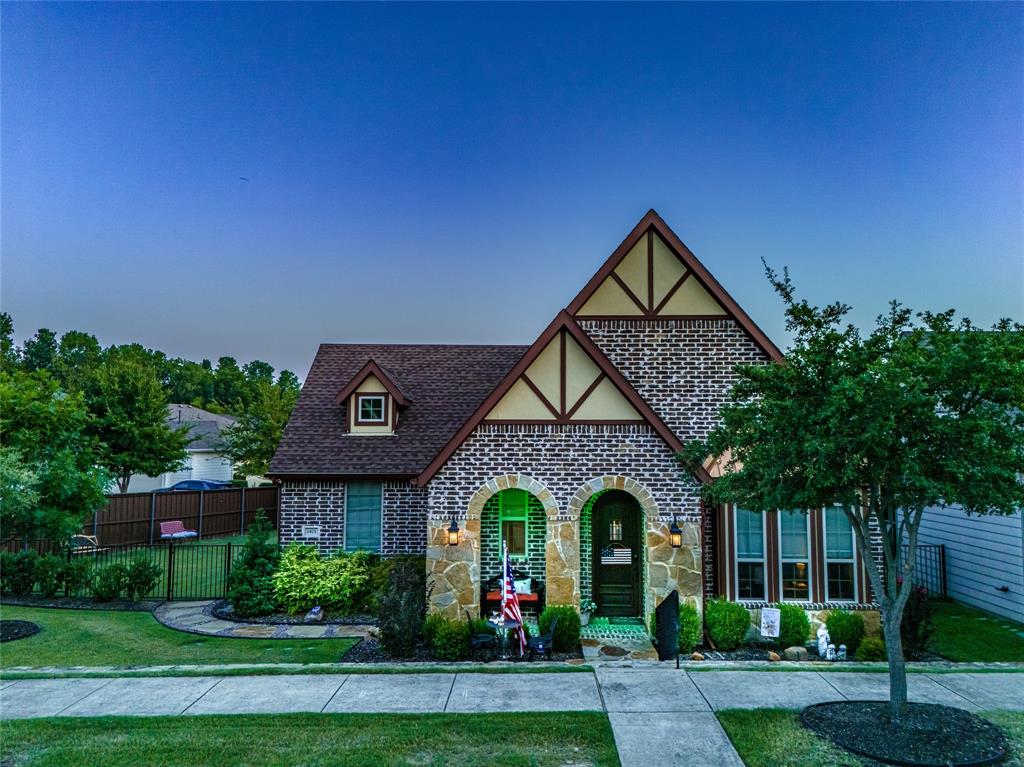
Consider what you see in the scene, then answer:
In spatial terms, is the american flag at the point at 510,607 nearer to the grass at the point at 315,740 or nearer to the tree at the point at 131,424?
the grass at the point at 315,740

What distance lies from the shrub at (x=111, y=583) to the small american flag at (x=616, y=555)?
39.6 ft

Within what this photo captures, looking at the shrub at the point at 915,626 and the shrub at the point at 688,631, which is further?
the shrub at the point at 688,631

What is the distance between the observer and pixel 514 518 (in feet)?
47.1

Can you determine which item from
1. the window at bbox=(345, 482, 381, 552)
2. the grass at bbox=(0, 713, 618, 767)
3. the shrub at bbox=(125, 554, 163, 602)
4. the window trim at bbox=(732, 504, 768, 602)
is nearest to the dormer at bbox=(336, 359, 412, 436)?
the window at bbox=(345, 482, 381, 552)

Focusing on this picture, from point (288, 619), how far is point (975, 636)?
575 inches

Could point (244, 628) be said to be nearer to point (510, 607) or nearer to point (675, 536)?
point (510, 607)

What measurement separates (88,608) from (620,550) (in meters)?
13.0

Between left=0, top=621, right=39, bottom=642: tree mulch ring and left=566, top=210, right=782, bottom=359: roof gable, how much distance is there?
525 inches

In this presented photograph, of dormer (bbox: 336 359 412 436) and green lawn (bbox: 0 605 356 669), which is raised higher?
dormer (bbox: 336 359 412 436)

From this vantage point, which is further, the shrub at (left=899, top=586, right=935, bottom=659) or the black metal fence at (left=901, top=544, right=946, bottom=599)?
the black metal fence at (left=901, top=544, right=946, bottom=599)

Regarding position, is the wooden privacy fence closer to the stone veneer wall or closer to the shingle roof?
the shingle roof

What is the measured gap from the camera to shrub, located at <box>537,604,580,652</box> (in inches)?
462

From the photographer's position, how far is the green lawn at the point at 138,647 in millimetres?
11289

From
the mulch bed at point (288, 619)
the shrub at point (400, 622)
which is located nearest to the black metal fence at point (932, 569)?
the shrub at point (400, 622)
